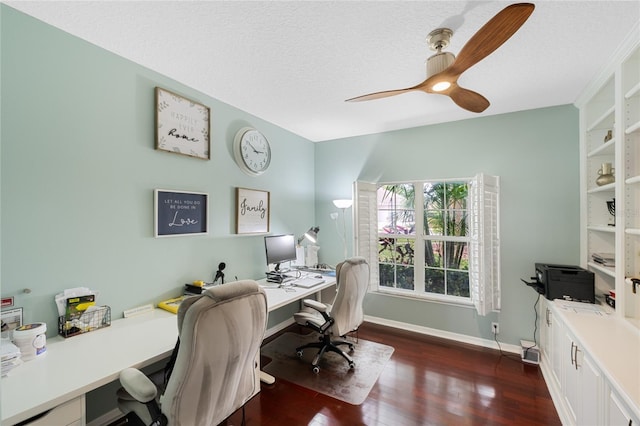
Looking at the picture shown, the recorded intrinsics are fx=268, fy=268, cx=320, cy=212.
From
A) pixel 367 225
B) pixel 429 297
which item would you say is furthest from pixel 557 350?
pixel 367 225

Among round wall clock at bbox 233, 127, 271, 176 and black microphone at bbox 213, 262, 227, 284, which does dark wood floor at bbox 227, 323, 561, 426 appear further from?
round wall clock at bbox 233, 127, 271, 176

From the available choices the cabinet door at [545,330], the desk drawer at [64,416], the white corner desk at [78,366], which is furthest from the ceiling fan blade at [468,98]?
the desk drawer at [64,416]

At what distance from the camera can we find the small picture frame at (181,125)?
2.13m

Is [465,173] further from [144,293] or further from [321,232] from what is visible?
[144,293]

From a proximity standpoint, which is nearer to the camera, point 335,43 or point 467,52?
point 467,52

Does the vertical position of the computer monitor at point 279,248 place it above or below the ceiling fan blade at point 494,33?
below

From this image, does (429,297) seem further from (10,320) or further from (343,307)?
(10,320)

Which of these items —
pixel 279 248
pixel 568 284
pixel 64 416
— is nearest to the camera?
pixel 64 416

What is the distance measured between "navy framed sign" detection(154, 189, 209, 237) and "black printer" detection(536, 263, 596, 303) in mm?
3110

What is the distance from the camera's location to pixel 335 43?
1.75m

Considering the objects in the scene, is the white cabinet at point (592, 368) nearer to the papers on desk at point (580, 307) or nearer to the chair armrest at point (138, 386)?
the papers on desk at point (580, 307)

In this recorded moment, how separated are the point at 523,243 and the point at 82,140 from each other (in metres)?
3.92

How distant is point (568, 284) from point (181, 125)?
3.55m

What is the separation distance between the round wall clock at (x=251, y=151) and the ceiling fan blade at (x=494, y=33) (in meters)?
2.06
